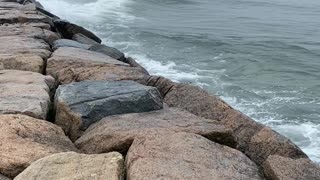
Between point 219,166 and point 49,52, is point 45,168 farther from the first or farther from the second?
point 49,52

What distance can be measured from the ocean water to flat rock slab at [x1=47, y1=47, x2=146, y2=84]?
3511mm

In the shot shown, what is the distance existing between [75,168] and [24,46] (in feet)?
15.7

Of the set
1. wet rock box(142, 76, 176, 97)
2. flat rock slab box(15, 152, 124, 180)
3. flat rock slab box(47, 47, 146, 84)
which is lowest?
flat rock slab box(47, 47, 146, 84)

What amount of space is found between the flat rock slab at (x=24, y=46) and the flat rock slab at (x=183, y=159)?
3.84m

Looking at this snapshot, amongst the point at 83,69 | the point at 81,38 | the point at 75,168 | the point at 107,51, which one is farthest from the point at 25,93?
the point at 81,38

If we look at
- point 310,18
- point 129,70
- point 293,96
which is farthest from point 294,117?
point 310,18

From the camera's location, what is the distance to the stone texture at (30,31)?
8866mm

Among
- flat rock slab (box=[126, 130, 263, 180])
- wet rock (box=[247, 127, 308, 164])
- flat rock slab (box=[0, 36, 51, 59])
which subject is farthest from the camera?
flat rock slab (box=[0, 36, 51, 59])

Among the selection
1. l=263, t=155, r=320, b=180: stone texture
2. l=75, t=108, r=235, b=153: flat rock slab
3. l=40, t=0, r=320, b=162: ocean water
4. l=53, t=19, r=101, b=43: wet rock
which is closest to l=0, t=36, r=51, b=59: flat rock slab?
l=53, t=19, r=101, b=43: wet rock

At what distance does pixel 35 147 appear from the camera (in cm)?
390

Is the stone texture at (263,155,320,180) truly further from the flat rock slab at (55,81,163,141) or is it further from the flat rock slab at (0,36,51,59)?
the flat rock slab at (0,36,51,59)

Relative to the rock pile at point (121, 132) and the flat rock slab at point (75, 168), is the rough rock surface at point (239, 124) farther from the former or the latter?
the flat rock slab at point (75, 168)

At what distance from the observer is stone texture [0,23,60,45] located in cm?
887

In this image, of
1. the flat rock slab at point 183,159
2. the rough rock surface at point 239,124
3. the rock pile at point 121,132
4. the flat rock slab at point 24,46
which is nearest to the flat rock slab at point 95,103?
the rock pile at point 121,132
